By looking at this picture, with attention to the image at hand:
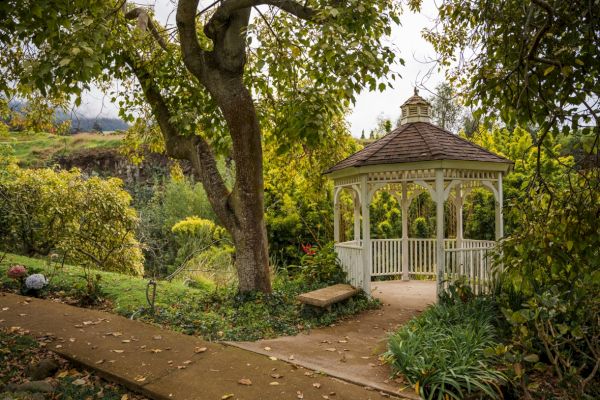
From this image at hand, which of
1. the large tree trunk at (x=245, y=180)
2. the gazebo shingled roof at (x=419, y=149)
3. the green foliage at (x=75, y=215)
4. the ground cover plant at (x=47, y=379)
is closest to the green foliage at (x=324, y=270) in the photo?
the large tree trunk at (x=245, y=180)

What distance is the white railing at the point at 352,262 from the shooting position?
8734 millimetres


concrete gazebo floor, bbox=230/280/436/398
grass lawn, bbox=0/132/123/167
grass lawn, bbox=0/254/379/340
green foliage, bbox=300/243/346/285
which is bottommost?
concrete gazebo floor, bbox=230/280/436/398

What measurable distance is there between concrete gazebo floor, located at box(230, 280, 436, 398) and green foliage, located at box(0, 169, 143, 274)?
20.5 ft

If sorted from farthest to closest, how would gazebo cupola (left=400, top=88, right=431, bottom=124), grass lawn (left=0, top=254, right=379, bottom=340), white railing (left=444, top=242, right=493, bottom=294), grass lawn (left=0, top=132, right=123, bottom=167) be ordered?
grass lawn (left=0, top=132, right=123, bottom=167) → gazebo cupola (left=400, top=88, right=431, bottom=124) → white railing (left=444, top=242, right=493, bottom=294) → grass lawn (left=0, top=254, right=379, bottom=340)

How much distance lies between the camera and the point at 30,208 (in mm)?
11430

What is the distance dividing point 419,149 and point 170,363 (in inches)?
219

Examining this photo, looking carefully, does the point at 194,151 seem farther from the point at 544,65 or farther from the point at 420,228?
the point at 420,228

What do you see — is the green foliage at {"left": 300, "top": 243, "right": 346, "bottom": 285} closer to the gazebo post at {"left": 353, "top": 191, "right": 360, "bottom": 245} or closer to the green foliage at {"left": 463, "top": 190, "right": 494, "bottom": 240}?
the gazebo post at {"left": 353, "top": 191, "right": 360, "bottom": 245}

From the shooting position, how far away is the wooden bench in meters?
7.36


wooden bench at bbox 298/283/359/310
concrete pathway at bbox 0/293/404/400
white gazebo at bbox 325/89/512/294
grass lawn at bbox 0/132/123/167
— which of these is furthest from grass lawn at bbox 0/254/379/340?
grass lawn at bbox 0/132/123/167

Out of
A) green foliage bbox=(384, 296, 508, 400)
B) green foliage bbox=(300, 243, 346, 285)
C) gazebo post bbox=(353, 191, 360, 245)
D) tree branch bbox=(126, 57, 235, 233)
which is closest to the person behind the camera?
green foliage bbox=(384, 296, 508, 400)

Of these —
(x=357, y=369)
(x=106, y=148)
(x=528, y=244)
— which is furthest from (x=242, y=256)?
(x=106, y=148)

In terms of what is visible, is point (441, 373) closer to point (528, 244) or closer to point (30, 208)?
point (528, 244)

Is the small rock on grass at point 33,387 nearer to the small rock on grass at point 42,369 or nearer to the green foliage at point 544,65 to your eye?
the small rock on grass at point 42,369
